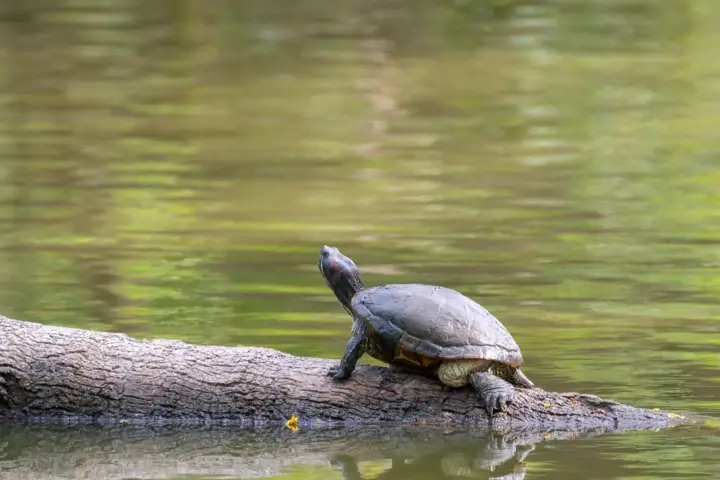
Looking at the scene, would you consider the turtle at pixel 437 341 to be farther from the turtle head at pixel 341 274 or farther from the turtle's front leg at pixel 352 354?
the turtle head at pixel 341 274

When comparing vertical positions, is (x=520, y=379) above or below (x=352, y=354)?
below

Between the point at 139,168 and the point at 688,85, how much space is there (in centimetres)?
885

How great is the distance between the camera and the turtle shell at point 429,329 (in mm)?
7000

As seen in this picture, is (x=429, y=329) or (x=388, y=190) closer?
(x=429, y=329)

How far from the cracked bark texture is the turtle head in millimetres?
356

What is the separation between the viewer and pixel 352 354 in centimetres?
714

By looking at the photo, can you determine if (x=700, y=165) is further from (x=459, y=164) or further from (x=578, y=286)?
(x=578, y=286)

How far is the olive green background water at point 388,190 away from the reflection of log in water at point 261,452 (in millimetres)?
67

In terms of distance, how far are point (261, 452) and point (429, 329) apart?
911 millimetres

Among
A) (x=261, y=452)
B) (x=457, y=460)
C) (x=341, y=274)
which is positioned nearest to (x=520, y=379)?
(x=457, y=460)

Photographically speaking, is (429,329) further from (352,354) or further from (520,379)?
(520,379)

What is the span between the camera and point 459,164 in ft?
53.1

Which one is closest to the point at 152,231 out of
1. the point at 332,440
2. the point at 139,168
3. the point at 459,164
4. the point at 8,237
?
the point at 8,237

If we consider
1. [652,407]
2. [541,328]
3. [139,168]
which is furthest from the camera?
[139,168]
